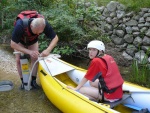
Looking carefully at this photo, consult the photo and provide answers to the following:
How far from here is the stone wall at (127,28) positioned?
16.2 feet

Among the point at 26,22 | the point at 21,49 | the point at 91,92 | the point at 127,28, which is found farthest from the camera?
the point at 127,28

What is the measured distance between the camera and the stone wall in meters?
4.94

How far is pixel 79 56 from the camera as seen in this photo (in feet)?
17.1

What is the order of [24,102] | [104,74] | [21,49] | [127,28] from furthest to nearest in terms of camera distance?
1. [127,28]
2. [24,102]
3. [21,49]
4. [104,74]

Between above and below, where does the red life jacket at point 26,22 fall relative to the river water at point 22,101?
above

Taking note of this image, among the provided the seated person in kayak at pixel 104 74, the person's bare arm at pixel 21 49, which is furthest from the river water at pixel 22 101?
the seated person in kayak at pixel 104 74

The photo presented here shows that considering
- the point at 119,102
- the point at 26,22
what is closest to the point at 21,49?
the point at 26,22

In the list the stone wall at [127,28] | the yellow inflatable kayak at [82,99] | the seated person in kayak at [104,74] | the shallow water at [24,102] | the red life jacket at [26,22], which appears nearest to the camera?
the yellow inflatable kayak at [82,99]

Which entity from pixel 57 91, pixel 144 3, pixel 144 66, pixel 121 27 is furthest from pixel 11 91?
pixel 144 3

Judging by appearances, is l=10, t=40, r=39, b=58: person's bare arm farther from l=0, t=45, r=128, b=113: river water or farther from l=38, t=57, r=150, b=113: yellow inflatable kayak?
l=0, t=45, r=128, b=113: river water

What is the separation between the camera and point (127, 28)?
5.19 m

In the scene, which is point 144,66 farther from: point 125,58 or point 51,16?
point 51,16

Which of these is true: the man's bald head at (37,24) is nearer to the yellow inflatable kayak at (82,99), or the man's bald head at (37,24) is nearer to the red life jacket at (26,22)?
the red life jacket at (26,22)

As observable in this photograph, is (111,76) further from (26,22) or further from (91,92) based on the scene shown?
(26,22)
